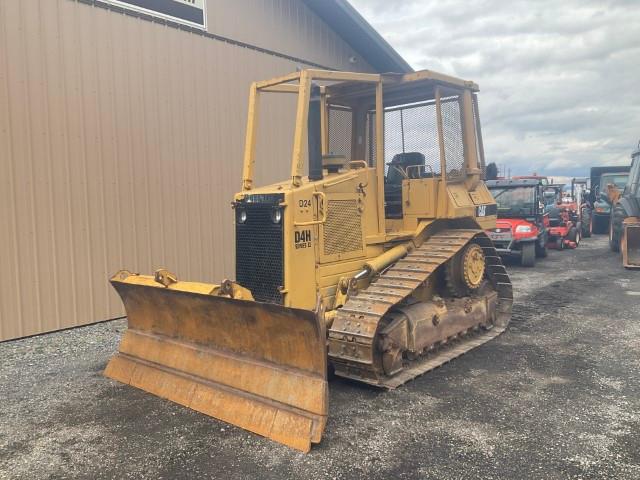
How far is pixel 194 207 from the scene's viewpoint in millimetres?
9391

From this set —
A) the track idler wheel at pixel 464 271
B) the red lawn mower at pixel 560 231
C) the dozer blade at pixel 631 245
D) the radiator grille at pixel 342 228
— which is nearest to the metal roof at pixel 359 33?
the track idler wheel at pixel 464 271

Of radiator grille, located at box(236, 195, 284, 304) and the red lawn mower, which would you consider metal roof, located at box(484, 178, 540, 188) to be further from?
radiator grille, located at box(236, 195, 284, 304)

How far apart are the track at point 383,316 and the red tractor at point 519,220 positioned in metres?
7.10

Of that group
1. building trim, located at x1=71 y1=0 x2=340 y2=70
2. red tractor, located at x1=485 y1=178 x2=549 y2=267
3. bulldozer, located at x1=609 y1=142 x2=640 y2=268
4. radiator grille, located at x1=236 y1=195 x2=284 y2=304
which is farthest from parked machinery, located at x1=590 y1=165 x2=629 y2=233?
radiator grille, located at x1=236 y1=195 x2=284 y2=304

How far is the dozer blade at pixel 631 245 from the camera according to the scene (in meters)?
13.2

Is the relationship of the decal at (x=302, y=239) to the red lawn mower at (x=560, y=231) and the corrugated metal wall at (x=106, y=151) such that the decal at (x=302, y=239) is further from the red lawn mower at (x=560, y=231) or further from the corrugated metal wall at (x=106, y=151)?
the red lawn mower at (x=560, y=231)

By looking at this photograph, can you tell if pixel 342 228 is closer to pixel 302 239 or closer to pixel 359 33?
pixel 302 239

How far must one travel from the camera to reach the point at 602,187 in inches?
869

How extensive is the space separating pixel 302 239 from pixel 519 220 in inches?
406

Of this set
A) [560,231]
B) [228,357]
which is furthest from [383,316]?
[560,231]

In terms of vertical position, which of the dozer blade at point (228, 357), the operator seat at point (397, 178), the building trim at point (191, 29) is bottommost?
the dozer blade at point (228, 357)

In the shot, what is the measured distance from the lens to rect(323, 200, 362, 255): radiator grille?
18.8ft

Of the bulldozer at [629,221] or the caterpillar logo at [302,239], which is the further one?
the bulldozer at [629,221]

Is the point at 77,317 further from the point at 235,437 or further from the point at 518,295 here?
the point at 518,295
